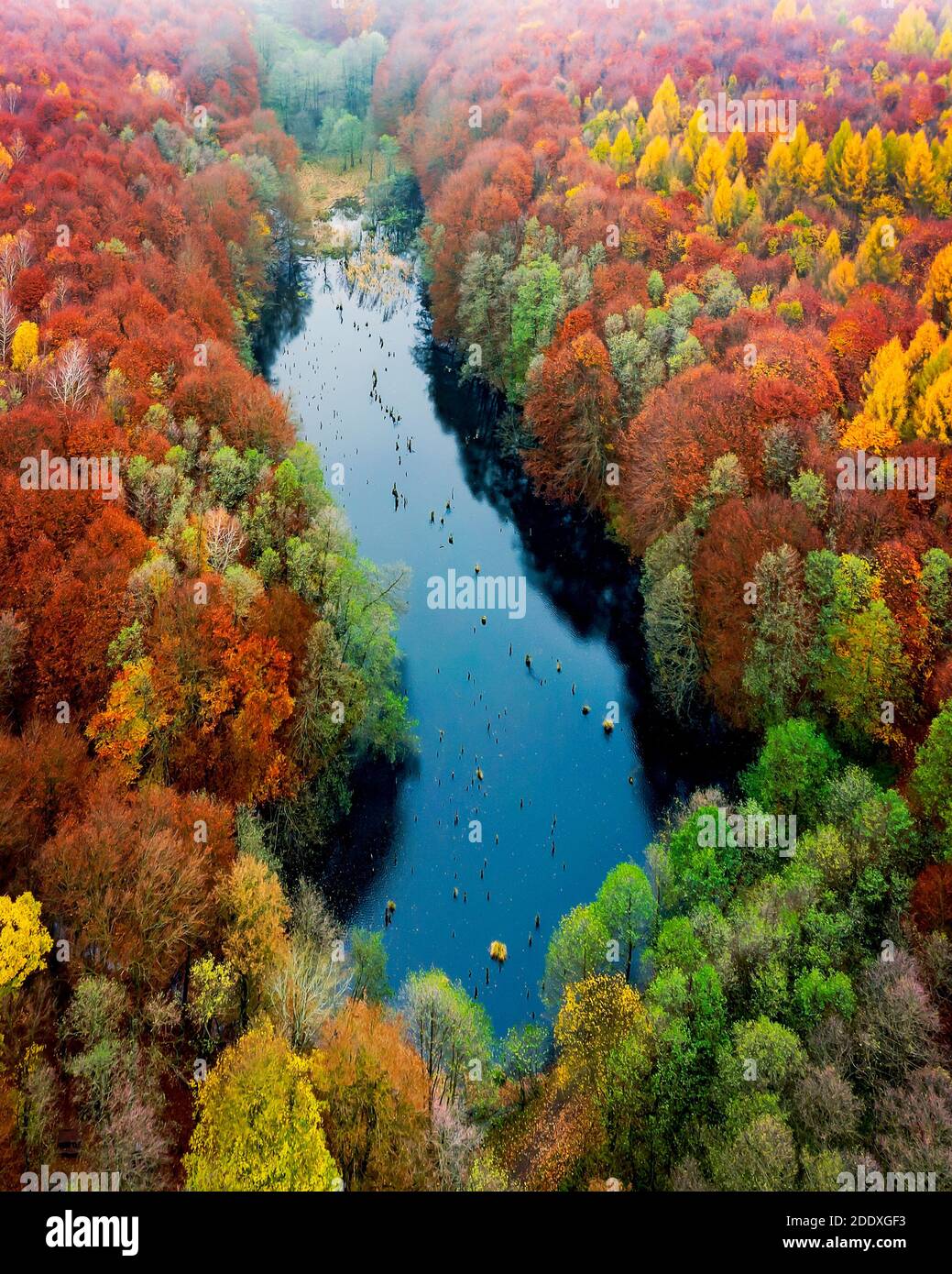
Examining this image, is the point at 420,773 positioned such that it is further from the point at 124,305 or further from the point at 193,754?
the point at 124,305

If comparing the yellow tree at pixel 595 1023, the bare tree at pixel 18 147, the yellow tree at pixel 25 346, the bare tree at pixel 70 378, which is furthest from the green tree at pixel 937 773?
the bare tree at pixel 18 147

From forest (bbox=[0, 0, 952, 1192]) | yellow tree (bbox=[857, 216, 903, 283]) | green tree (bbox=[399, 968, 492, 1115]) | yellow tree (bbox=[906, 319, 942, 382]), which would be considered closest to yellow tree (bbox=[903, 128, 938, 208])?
forest (bbox=[0, 0, 952, 1192])

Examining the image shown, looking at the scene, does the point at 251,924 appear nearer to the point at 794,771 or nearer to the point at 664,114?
the point at 794,771

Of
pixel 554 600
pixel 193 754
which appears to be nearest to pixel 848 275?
pixel 554 600

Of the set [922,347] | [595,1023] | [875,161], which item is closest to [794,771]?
[595,1023]

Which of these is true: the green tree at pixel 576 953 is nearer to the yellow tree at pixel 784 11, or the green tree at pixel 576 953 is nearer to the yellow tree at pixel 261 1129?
the yellow tree at pixel 261 1129
